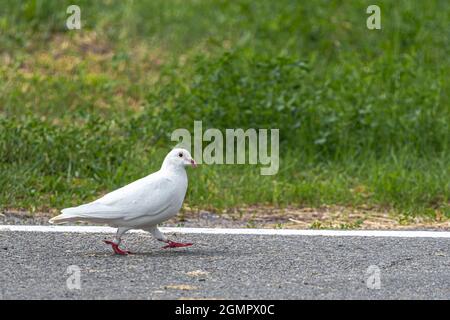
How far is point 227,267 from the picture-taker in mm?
5000

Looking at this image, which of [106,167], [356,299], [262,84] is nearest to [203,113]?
[262,84]

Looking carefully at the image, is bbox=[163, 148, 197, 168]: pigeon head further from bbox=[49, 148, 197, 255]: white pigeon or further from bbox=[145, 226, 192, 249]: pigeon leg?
bbox=[145, 226, 192, 249]: pigeon leg

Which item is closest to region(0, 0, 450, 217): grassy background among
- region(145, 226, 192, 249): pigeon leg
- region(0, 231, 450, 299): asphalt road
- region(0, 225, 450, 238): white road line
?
region(0, 225, 450, 238): white road line

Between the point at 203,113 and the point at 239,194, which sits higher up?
the point at 203,113

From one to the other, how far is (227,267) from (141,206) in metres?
0.57

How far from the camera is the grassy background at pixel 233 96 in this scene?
7242 millimetres

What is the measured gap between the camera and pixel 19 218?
20.9ft

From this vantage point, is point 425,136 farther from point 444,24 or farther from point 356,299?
point 356,299

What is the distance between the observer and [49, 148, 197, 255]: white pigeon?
17.0 feet

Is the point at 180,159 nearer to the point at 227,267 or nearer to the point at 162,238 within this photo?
the point at 162,238

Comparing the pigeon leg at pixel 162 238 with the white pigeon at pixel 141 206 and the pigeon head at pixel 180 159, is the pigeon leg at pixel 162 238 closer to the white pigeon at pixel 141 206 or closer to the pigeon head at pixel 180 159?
the white pigeon at pixel 141 206

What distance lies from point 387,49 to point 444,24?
80 centimetres

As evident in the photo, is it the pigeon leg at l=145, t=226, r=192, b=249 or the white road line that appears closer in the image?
the pigeon leg at l=145, t=226, r=192, b=249

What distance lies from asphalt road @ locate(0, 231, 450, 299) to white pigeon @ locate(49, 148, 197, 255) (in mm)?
176
